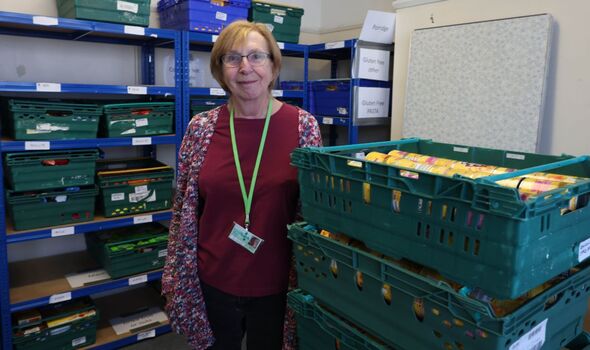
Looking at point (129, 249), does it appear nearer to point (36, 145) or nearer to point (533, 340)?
point (36, 145)

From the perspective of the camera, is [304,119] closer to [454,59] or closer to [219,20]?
[454,59]

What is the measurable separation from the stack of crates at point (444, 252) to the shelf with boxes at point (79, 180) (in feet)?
5.97

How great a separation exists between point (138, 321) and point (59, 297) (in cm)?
57

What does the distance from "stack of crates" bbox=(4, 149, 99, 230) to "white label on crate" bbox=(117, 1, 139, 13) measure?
80 cm

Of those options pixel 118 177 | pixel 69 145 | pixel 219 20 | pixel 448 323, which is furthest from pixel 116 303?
pixel 448 323

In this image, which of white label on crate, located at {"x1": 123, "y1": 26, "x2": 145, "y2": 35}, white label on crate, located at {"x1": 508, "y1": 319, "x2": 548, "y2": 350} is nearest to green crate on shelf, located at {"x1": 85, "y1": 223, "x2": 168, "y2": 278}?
white label on crate, located at {"x1": 123, "y1": 26, "x2": 145, "y2": 35}

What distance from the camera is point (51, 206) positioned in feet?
8.36

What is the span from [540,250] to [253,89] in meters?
0.97

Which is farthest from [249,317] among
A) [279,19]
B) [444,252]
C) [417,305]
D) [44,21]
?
[279,19]

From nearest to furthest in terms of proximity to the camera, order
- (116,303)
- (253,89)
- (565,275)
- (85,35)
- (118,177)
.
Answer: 1. (565,275)
2. (253,89)
3. (118,177)
4. (85,35)
5. (116,303)

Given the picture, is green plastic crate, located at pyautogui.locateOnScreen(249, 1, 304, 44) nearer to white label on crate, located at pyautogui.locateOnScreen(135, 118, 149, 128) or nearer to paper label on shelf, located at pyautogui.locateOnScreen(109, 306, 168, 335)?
white label on crate, located at pyautogui.locateOnScreen(135, 118, 149, 128)

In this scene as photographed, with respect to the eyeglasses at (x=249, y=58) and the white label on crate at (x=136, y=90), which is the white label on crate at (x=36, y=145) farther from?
the eyeglasses at (x=249, y=58)

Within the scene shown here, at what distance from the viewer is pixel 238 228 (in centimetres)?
152

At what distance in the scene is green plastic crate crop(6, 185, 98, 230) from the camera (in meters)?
2.47
